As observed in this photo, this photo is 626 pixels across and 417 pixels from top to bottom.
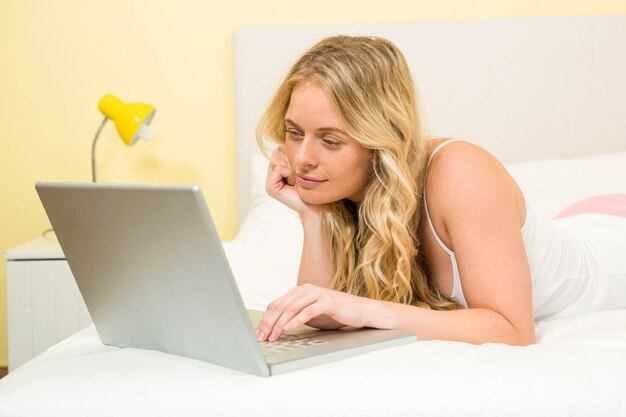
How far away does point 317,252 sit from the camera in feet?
5.34

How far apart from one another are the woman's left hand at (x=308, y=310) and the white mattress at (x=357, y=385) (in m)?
0.09

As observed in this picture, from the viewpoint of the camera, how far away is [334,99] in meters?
1.38

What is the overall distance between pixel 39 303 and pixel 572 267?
5.09ft

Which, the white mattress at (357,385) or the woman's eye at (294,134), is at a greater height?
the woman's eye at (294,134)

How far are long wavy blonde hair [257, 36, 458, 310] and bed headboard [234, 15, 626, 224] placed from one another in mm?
1418

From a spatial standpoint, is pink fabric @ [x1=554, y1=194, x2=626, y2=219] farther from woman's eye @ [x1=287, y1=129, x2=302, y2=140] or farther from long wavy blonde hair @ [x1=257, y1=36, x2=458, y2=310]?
woman's eye @ [x1=287, y1=129, x2=302, y2=140]

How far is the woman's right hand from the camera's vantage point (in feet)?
5.20

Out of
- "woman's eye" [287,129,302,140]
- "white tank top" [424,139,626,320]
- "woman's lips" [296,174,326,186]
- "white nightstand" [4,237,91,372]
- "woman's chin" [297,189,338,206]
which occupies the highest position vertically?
"woman's eye" [287,129,302,140]

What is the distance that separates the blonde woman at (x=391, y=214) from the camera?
1.28m

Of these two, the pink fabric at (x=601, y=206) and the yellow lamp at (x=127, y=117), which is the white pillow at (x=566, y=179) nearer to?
the pink fabric at (x=601, y=206)

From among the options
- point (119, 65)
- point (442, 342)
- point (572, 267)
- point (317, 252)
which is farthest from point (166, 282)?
point (119, 65)

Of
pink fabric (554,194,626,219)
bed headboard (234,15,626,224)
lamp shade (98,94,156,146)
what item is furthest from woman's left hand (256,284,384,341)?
bed headboard (234,15,626,224)

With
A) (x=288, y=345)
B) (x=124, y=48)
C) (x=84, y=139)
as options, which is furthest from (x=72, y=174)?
(x=288, y=345)

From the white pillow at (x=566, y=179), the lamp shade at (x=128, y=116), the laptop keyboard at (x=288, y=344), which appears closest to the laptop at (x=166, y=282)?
the laptop keyboard at (x=288, y=344)
